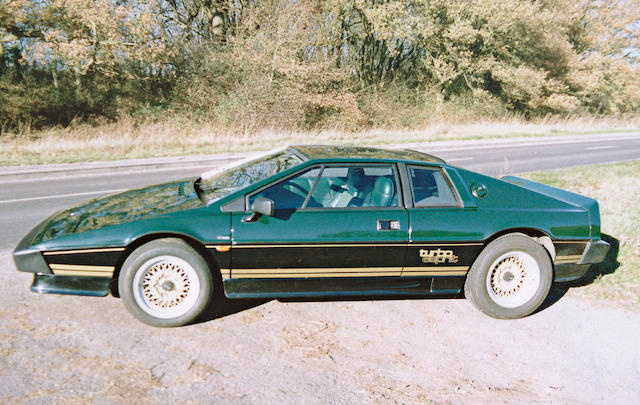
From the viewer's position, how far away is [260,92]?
21.4 metres

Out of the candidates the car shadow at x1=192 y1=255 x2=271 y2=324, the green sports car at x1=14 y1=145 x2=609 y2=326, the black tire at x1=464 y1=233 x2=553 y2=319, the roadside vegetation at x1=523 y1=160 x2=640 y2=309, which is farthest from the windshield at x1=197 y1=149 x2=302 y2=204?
the roadside vegetation at x1=523 y1=160 x2=640 y2=309

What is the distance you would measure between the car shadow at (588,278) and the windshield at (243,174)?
8.90 ft

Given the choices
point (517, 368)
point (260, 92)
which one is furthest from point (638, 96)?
point (517, 368)

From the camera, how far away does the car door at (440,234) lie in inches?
152

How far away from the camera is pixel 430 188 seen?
4090mm

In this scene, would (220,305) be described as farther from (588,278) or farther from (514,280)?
(588,278)

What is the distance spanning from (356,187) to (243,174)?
1.07m

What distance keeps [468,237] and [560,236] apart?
35.4 inches

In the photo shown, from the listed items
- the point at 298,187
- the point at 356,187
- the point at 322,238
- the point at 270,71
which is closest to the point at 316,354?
the point at 322,238

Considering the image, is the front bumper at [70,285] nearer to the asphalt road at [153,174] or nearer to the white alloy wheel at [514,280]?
the asphalt road at [153,174]

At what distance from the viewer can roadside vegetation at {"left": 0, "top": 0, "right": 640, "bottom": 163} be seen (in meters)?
18.5

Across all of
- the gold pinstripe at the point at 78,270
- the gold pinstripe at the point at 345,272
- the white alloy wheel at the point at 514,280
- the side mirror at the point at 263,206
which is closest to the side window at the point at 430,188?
the gold pinstripe at the point at 345,272

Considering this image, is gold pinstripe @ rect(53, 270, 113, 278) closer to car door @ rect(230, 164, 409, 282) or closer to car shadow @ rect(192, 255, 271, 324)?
car shadow @ rect(192, 255, 271, 324)

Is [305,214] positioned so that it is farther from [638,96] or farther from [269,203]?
[638,96]
